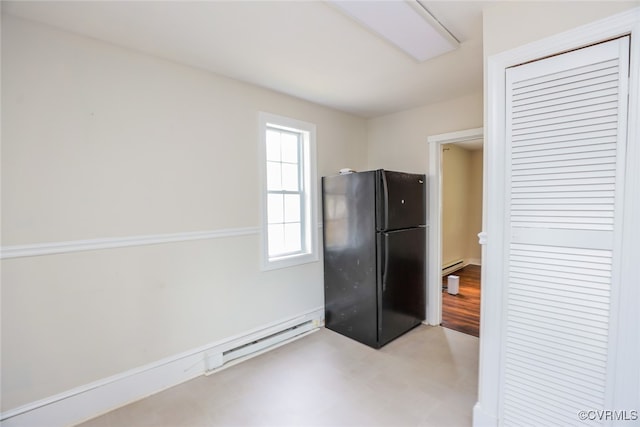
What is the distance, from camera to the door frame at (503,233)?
4.18ft

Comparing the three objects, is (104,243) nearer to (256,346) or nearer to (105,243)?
(105,243)

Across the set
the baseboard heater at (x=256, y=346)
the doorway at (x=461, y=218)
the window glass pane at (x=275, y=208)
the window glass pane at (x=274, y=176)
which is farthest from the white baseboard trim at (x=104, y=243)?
the doorway at (x=461, y=218)

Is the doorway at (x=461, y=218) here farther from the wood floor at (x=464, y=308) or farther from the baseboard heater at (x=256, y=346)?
the baseboard heater at (x=256, y=346)

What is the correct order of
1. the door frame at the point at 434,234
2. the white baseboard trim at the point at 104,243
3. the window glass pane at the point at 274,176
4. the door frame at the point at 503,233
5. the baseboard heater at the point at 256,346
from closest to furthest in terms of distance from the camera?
the door frame at the point at 503,233 → the white baseboard trim at the point at 104,243 → the baseboard heater at the point at 256,346 → the window glass pane at the point at 274,176 → the door frame at the point at 434,234

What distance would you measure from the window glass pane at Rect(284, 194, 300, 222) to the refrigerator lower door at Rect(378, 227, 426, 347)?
951mm

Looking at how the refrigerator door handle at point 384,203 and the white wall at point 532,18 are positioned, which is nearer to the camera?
the white wall at point 532,18

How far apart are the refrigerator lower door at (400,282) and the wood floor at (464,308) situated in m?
0.41

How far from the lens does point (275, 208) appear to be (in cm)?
300

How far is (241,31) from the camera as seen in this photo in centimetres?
183

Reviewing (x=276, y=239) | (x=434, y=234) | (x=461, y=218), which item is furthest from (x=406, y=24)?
(x=461, y=218)

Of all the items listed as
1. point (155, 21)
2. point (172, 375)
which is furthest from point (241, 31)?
point (172, 375)

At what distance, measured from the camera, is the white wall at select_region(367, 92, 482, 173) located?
2980 mm

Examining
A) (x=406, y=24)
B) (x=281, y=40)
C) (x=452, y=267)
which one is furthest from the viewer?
(x=452, y=267)

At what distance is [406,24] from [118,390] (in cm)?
303
